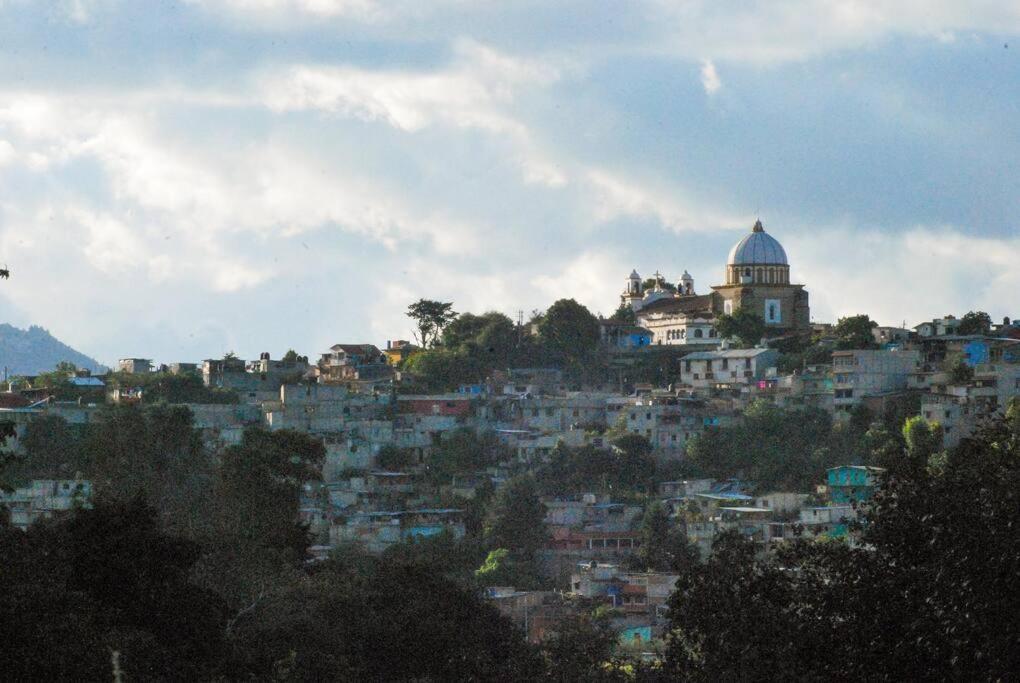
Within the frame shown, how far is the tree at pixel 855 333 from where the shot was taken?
59.9m

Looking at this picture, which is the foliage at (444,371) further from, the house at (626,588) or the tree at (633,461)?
the house at (626,588)

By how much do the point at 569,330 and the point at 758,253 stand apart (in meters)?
6.31

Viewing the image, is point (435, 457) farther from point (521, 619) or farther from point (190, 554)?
point (190, 554)

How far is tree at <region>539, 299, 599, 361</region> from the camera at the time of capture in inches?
2507

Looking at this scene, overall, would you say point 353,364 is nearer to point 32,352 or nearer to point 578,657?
point 578,657

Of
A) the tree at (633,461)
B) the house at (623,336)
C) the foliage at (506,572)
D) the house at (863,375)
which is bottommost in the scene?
the foliage at (506,572)

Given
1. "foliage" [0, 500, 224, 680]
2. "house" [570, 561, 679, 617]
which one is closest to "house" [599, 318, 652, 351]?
"house" [570, 561, 679, 617]

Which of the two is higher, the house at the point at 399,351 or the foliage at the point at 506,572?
the house at the point at 399,351

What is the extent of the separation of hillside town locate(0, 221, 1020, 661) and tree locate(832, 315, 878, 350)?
0.22 ft

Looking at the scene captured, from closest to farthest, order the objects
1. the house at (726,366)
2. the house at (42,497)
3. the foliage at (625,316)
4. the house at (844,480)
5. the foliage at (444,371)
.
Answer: the house at (42,497) → the house at (844,480) → the house at (726,366) → the foliage at (444,371) → the foliage at (625,316)

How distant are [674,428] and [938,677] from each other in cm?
3604

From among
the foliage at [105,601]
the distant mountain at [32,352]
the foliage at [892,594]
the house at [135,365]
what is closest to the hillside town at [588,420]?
the house at [135,365]

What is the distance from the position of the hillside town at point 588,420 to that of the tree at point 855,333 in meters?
0.07

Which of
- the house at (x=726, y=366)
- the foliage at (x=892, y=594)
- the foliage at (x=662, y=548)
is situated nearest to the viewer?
the foliage at (x=892, y=594)
